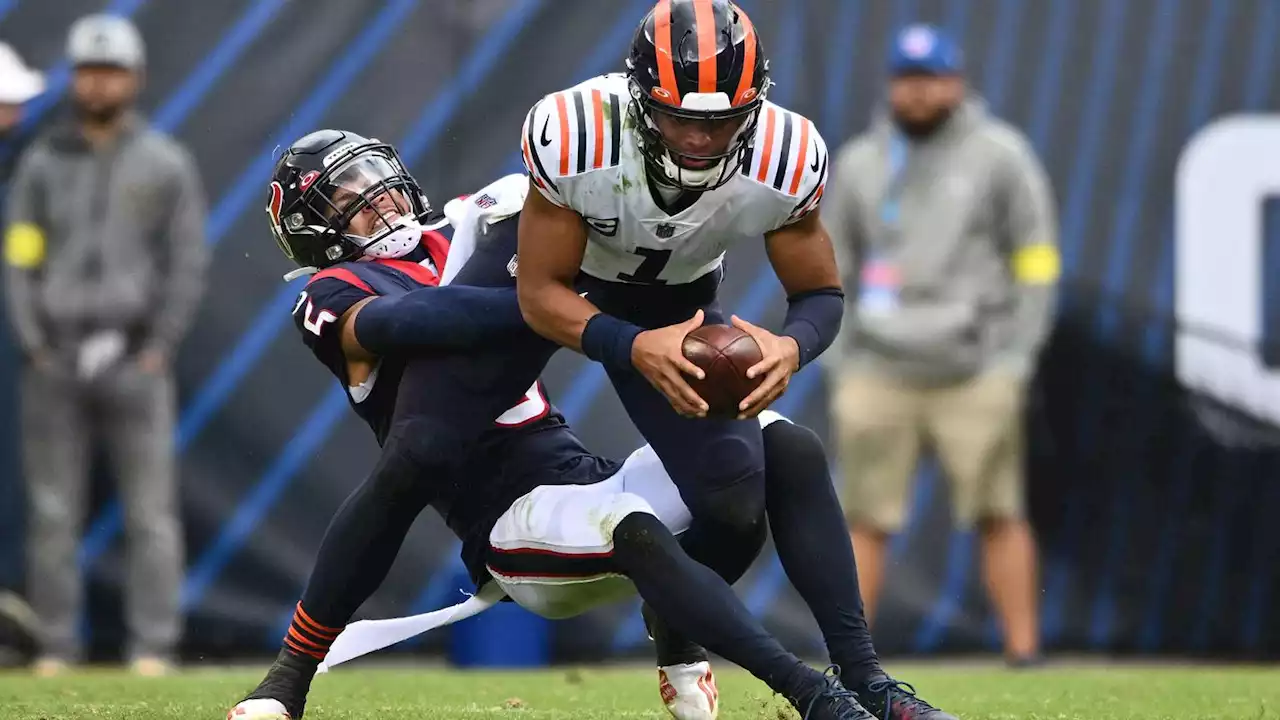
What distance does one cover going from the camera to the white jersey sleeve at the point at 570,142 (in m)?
3.33

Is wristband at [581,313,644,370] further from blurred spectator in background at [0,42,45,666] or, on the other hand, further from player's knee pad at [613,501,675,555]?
blurred spectator in background at [0,42,45,666]

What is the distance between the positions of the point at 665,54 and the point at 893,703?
1.20 m

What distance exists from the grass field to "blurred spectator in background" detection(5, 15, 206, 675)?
1.34 feet

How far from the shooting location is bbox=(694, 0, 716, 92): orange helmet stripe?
3.22 m

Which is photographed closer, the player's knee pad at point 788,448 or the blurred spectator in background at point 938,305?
the player's knee pad at point 788,448

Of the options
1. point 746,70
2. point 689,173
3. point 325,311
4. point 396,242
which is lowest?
point 325,311

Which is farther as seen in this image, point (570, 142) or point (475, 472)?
point (475, 472)

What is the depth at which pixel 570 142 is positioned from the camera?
10.9 feet

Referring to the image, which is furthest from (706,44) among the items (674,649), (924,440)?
(924,440)

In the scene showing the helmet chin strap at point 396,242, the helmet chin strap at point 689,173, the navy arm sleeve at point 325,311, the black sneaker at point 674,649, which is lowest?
the black sneaker at point 674,649

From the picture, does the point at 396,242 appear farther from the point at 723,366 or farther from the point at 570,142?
the point at 723,366

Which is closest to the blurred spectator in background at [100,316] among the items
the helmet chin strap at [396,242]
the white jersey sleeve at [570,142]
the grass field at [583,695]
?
the grass field at [583,695]

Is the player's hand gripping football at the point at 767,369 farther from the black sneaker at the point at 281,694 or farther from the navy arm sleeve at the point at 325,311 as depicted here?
the black sneaker at the point at 281,694

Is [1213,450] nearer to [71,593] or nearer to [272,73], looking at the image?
[272,73]
